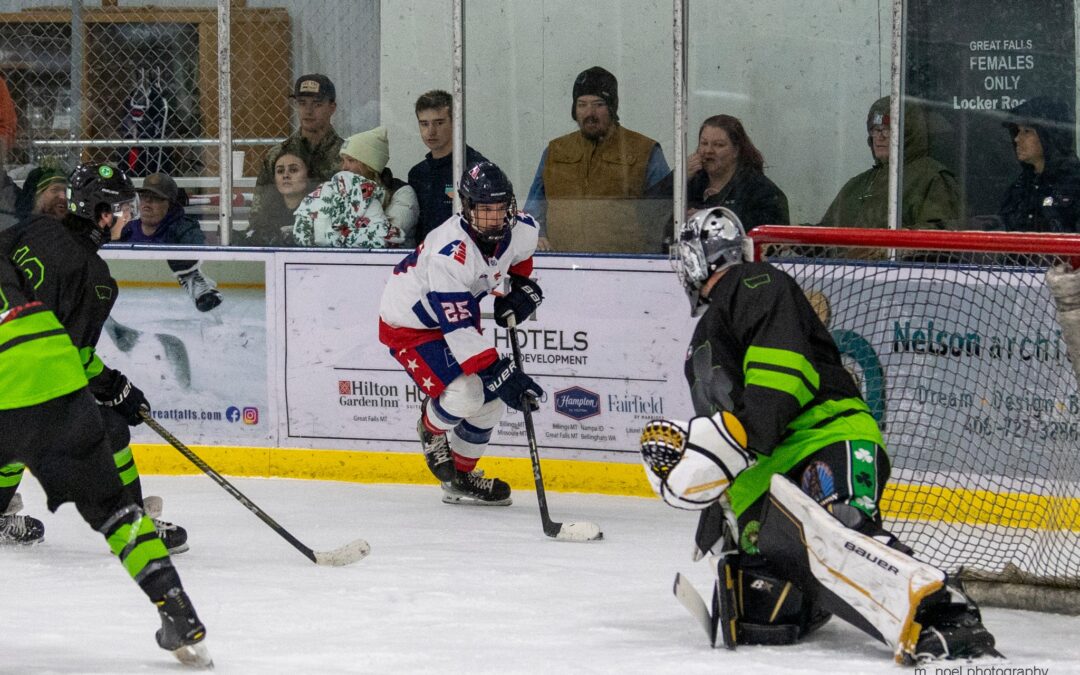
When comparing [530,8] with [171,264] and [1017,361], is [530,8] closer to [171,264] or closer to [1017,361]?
[171,264]

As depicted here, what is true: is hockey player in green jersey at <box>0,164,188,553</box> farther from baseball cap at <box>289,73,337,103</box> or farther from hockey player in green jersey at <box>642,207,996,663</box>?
baseball cap at <box>289,73,337,103</box>

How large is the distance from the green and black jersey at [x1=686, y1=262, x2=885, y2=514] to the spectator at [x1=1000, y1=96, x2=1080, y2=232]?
199cm

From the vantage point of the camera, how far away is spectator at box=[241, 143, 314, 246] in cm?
598

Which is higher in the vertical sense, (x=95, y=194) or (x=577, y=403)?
(x=95, y=194)

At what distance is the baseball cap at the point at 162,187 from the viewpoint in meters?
6.05

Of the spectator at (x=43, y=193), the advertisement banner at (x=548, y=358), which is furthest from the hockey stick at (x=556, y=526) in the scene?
the spectator at (x=43, y=193)

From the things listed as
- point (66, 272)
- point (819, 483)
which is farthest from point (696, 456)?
point (66, 272)

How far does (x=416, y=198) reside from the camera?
19.4 ft

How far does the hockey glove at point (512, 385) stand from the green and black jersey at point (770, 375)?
159cm

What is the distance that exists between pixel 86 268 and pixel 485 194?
4.63ft

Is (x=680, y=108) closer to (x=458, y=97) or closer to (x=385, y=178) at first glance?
(x=458, y=97)

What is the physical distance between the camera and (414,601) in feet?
13.1

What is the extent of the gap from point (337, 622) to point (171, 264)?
2.56 m

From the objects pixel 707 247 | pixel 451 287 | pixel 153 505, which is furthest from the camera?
pixel 451 287
